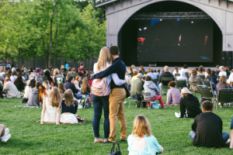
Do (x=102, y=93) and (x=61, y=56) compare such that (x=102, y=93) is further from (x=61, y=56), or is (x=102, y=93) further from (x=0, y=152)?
(x=61, y=56)

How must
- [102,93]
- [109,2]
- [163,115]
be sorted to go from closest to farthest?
1. [102,93]
2. [163,115]
3. [109,2]

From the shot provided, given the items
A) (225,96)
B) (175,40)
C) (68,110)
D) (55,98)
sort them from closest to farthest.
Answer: (55,98) → (68,110) → (225,96) → (175,40)

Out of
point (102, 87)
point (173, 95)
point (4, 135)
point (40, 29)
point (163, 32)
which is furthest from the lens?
point (40, 29)

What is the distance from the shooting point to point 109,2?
4178cm

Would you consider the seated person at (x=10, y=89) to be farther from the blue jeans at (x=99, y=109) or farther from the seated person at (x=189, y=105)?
the blue jeans at (x=99, y=109)

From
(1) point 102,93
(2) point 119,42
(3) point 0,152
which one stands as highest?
(2) point 119,42

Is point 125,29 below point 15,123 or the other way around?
the other way around

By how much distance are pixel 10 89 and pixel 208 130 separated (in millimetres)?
16391

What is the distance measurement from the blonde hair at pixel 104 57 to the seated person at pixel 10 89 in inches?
600

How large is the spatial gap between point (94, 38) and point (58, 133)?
44.7m

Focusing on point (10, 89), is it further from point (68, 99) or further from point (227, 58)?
point (227, 58)

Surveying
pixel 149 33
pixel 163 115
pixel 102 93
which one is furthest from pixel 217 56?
pixel 102 93

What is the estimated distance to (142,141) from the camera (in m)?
10.3

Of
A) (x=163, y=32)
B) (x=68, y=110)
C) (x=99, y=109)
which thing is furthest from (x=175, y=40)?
(x=99, y=109)
